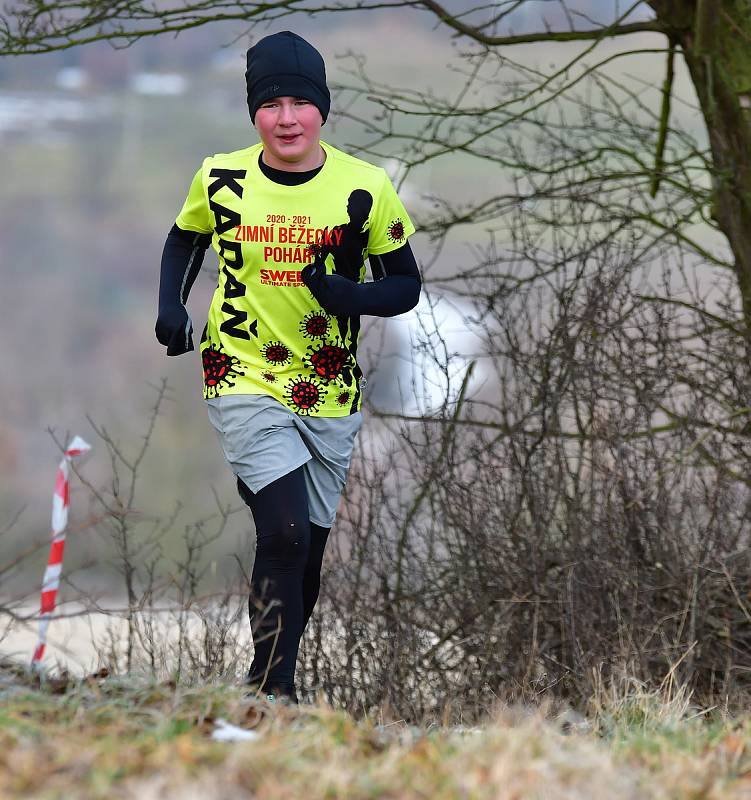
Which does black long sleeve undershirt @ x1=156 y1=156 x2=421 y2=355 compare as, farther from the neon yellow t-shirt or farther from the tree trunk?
the tree trunk

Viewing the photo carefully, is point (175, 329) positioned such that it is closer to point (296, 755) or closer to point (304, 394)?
point (304, 394)

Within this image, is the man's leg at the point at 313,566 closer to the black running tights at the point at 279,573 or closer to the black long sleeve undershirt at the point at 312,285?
the black running tights at the point at 279,573

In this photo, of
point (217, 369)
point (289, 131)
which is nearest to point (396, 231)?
point (289, 131)

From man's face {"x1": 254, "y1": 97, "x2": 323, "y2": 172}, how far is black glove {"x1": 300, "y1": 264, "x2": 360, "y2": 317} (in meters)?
0.36

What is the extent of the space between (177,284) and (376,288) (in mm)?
687

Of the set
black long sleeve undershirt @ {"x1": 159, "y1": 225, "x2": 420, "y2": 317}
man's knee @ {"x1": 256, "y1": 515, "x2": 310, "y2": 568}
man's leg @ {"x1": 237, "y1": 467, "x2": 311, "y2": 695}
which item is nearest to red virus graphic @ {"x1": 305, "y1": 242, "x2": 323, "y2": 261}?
black long sleeve undershirt @ {"x1": 159, "y1": 225, "x2": 420, "y2": 317}

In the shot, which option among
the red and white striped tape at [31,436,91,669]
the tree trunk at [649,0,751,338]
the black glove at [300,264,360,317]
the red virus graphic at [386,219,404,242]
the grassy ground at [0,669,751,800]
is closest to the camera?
the grassy ground at [0,669,751,800]

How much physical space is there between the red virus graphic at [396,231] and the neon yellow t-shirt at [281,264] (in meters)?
0.02

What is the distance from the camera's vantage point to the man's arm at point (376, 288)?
4.10 metres

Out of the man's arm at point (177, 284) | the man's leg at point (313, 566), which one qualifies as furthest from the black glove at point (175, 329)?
the man's leg at point (313, 566)

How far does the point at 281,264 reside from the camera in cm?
419

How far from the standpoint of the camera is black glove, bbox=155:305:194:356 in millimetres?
4207

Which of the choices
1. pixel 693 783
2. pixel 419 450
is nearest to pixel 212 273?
pixel 419 450

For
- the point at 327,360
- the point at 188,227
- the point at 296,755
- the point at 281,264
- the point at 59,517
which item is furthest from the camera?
the point at 59,517
